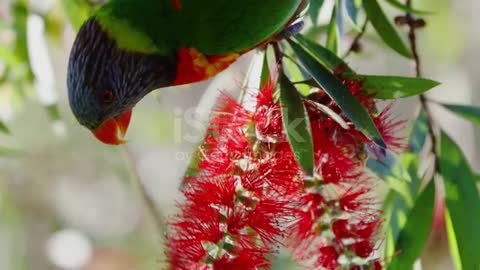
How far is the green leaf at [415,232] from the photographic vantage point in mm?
946

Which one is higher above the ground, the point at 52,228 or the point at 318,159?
the point at 318,159

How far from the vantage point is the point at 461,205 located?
0.95 m

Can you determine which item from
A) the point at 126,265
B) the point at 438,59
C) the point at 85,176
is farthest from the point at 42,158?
the point at 438,59

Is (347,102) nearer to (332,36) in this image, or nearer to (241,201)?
(241,201)

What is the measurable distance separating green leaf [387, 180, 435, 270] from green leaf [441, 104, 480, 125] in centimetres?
13

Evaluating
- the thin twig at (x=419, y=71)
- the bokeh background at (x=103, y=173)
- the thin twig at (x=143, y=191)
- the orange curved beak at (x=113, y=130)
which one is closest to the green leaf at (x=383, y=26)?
the thin twig at (x=419, y=71)

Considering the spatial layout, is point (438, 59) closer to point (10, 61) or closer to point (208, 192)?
point (10, 61)

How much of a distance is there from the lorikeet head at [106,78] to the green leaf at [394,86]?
0.86 feet

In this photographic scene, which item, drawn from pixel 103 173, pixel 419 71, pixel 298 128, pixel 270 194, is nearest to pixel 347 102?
pixel 298 128

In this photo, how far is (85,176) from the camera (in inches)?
105

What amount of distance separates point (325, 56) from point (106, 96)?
281 millimetres

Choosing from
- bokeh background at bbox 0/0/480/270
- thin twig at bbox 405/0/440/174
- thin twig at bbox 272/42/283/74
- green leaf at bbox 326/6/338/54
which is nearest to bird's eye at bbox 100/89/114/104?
thin twig at bbox 272/42/283/74

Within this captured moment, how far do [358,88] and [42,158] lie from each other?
77.7 inches

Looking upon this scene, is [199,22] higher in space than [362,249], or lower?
higher
